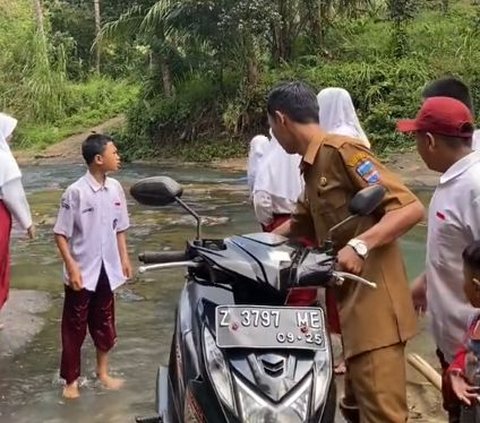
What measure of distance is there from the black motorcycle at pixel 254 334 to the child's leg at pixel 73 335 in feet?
7.40

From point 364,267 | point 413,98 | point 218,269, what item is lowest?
point 413,98

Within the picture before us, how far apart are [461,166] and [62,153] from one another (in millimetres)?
22105

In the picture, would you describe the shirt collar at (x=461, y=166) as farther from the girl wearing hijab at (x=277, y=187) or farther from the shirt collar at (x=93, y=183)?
the shirt collar at (x=93, y=183)

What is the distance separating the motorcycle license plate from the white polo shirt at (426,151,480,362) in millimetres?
734

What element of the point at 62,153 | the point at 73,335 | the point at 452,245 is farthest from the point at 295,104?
the point at 62,153

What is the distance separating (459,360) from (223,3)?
60.3ft

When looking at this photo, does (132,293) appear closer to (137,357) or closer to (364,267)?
(137,357)

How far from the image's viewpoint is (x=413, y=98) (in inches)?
749

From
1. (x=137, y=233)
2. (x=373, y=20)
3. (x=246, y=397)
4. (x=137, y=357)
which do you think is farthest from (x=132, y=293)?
(x=373, y=20)

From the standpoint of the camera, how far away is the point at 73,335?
5.02 metres

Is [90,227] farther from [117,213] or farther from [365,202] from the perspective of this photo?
[365,202]

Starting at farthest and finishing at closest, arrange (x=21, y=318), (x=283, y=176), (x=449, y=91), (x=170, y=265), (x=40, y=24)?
(x=40, y=24), (x=21, y=318), (x=283, y=176), (x=449, y=91), (x=170, y=265)

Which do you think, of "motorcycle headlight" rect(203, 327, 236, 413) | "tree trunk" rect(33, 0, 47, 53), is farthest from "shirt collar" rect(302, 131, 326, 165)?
"tree trunk" rect(33, 0, 47, 53)

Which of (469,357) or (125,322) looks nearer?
(469,357)
